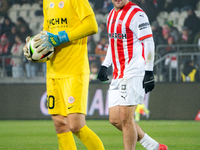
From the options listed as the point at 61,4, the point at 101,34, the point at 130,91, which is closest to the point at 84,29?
the point at 61,4

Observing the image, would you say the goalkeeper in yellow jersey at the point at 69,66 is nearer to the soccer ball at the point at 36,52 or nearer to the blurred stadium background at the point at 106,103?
the soccer ball at the point at 36,52

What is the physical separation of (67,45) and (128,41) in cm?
64

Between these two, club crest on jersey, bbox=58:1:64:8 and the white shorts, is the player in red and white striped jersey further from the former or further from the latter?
club crest on jersey, bbox=58:1:64:8

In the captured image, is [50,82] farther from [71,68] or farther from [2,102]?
[2,102]

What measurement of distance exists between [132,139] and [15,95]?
262 inches

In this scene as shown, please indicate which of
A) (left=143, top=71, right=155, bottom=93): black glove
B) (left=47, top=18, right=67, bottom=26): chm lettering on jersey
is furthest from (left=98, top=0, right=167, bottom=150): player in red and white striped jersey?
(left=47, top=18, right=67, bottom=26): chm lettering on jersey

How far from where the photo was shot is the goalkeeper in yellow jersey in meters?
3.42

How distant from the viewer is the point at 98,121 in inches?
362

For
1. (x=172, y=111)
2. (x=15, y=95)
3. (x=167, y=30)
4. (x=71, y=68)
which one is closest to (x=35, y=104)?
(x=15, y=95)

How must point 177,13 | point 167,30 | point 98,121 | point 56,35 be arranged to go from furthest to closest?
point 177,13
point 167,30
point 98,121
point 56,35

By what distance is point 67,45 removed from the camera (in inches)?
140

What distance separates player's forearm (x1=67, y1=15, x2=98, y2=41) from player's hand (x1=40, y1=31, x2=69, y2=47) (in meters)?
0.05

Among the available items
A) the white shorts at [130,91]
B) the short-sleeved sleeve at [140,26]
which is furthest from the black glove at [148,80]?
the short-sleeved sleeve at [140,26]

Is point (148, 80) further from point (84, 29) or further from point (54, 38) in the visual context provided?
point (54, 38)
